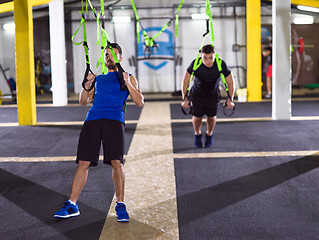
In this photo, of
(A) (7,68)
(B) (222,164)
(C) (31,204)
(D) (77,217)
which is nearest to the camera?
(D) (77,217)

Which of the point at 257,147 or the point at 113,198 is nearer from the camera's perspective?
the point at 113,198

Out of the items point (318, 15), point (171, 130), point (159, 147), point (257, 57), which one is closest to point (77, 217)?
point (159, 147)

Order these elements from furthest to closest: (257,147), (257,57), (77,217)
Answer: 1. (257,57)
2. (257,147)
3. (77,217)

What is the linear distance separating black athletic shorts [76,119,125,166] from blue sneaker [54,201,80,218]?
37 cm

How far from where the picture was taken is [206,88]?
6.11 m

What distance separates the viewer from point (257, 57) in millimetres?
12297

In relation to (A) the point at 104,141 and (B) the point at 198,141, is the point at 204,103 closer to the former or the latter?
(B) the point at 198,141

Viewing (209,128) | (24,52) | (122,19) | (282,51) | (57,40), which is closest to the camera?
(209,128)

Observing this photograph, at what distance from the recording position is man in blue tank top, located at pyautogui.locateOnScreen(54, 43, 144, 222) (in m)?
3.59

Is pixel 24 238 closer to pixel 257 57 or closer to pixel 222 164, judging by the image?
pixel 222 164

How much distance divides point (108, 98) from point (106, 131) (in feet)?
0.87

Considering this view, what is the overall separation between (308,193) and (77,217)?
6.86ft

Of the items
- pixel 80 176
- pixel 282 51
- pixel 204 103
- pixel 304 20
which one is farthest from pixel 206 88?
pixel 304 20

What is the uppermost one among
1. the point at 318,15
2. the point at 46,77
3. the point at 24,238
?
the point at 318,15
